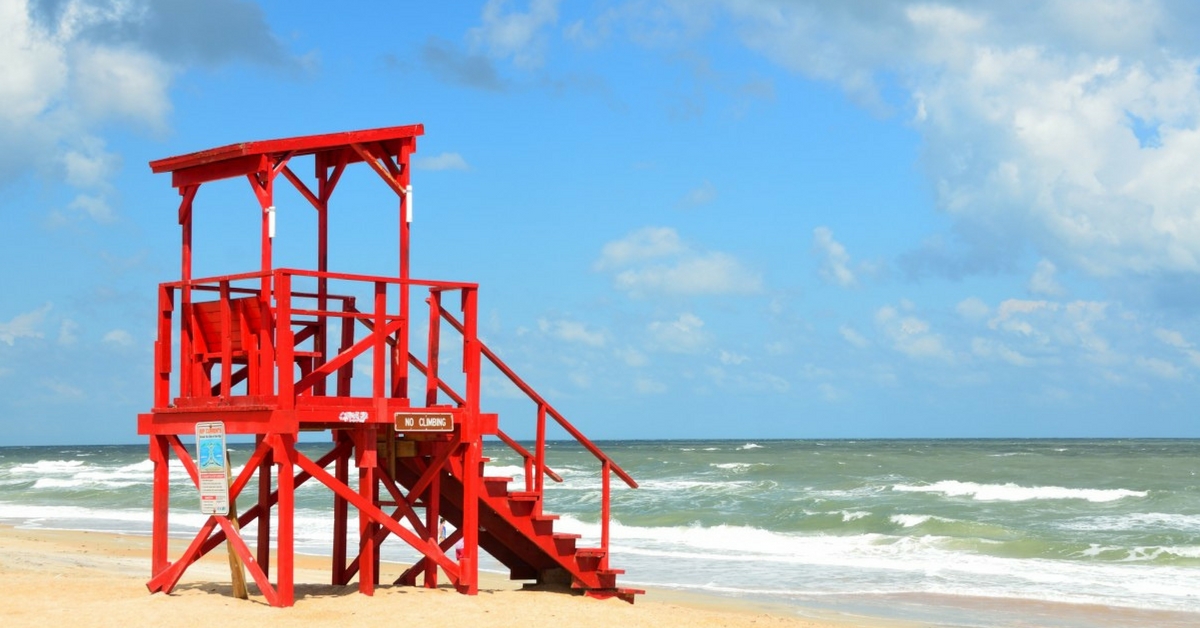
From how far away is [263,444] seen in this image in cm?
1192

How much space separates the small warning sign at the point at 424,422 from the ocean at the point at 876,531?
718cm

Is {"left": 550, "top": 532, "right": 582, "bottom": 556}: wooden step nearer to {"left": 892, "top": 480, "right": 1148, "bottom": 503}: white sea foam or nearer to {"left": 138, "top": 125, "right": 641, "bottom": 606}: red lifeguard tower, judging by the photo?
{"left": 138, "top": 125, "right": 641, "bottom": 606}: red lifeguard tower

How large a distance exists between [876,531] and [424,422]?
18411 millimetres

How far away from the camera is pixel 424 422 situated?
12484 millimetres

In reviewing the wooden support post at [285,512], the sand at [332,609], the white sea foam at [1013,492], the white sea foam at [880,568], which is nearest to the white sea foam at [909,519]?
the white sea foam at [880,568]

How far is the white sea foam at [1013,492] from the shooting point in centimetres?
3866

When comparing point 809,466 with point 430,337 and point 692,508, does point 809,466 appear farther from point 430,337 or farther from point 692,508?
point 430,337

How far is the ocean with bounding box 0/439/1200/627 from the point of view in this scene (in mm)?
19875

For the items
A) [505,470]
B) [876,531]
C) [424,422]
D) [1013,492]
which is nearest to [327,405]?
[424,422]

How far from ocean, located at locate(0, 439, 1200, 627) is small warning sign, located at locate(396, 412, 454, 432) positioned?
718 cm

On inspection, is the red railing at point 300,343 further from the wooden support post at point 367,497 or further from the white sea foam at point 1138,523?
the white sea foam at point 1138,523

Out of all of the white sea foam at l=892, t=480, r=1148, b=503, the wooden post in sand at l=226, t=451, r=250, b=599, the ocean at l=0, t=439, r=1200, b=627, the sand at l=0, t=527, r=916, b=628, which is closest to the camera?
the sand at l=0, t=527, r=916, b=628

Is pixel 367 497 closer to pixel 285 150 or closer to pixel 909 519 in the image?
pixel 285 150

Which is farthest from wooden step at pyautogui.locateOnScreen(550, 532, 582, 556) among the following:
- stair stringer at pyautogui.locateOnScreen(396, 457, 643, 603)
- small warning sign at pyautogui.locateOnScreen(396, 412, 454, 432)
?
small warning sign at pyautogui.locateOnScreen(396, 412, 454, 432)
